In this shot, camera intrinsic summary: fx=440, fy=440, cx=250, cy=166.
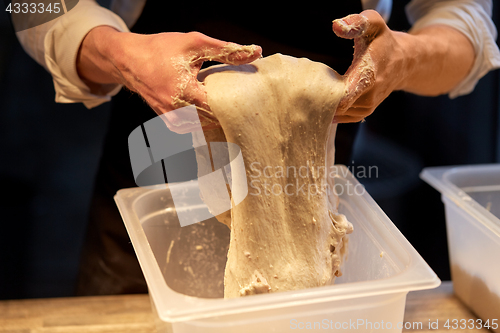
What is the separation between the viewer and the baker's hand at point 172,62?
21.1 inches

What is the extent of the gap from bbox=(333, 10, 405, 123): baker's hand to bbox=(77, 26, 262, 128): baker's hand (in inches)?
5.0

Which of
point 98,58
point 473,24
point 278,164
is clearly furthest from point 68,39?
point 473,24

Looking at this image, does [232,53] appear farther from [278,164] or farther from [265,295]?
[265,295]

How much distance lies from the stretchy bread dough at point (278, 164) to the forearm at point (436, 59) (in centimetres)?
18

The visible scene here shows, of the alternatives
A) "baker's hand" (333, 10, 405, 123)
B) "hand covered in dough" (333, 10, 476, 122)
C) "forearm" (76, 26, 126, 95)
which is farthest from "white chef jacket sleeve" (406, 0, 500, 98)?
"forearm" (76, 26, 126, 95)

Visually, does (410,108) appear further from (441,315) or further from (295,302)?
(295,302)

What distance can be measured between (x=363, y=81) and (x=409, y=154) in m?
0.66

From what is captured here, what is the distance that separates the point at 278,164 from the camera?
0.59 metres

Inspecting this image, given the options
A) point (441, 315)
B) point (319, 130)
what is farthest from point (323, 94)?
point (441, 315)

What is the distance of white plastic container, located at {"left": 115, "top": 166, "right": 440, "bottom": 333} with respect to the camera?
A: 0.48 m

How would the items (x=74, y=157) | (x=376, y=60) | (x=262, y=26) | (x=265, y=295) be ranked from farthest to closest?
(x=74, y=157) → (x=262, y=26) → (x=376, y=60) → (x=265, y=295)

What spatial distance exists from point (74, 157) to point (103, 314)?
373mm

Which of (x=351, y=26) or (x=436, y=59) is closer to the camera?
(x=351, y=26)

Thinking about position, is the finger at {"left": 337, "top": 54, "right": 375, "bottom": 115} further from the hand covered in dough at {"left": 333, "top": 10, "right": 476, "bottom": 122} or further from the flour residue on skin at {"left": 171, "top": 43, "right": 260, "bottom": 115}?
the flour residue on skin at {"left": 171, "top": 43, "right": 260, "bottom": 115}
